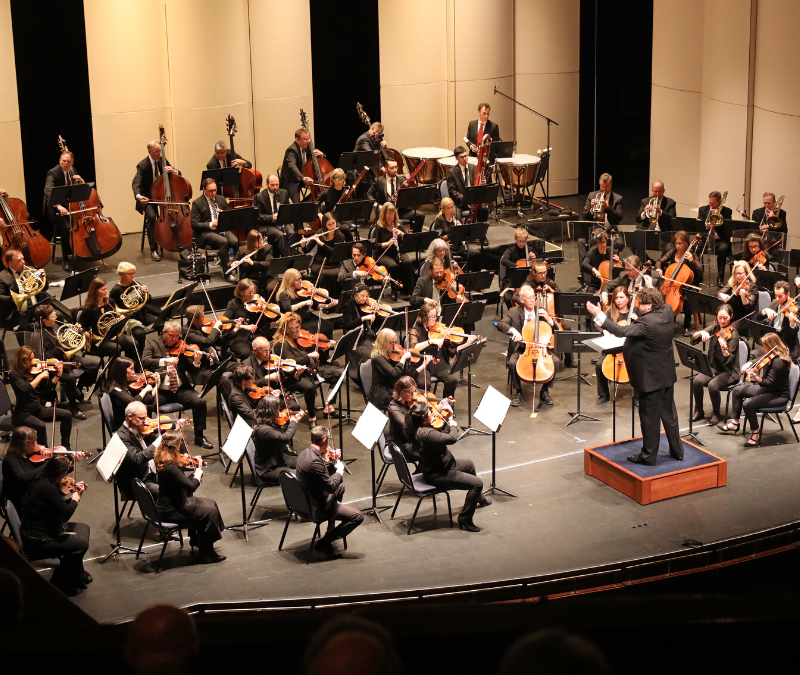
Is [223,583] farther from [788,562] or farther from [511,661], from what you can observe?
[511,661]

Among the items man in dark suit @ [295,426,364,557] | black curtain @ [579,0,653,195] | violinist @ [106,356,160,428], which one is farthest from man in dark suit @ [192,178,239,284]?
black curtain @ [579,0,653,195]

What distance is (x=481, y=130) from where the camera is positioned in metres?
14.5

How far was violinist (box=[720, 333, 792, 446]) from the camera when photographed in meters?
8.69

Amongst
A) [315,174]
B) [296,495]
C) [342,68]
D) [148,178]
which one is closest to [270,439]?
[296,495]

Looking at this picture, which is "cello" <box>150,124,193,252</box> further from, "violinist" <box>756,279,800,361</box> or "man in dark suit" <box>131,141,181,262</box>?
"violinist" <box>756,279,800,361</box>

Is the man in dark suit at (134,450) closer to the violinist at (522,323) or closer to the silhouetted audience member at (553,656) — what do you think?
the violinist at (522,323)

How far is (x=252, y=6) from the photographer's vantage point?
14.7 meters

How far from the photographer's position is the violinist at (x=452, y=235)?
11.9 meters

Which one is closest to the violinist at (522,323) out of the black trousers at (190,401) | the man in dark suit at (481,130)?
the black trousers at (190,401)

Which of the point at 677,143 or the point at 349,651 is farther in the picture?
the point at 677,143

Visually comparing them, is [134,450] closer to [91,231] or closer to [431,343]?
[431,343]

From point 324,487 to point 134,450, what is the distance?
1.46 m

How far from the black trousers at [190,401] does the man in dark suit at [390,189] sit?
15.9 feet

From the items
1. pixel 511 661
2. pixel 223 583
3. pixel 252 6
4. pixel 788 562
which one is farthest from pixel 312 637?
pixel 252 6
